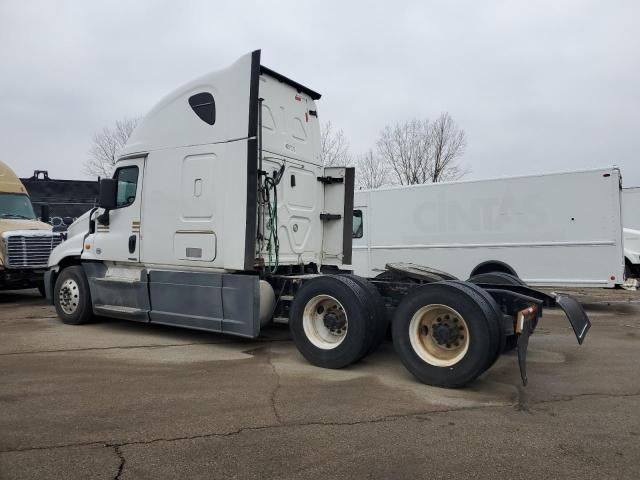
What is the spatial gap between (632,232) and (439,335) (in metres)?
10.6

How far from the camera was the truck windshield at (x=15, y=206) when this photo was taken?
12.9 m

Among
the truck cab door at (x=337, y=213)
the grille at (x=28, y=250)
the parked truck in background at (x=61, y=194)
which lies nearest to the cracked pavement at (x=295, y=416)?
the truck cab door at (x=337, y=213)

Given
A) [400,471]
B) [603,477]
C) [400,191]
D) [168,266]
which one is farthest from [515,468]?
[400,191]

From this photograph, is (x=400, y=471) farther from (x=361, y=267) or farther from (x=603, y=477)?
(x=361, y=267)

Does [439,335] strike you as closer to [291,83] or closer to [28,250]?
[291,83]

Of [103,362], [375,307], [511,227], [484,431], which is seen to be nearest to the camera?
[484,431]

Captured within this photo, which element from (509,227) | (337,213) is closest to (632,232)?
(509,227)

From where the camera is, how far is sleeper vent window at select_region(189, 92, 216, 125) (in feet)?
23.0

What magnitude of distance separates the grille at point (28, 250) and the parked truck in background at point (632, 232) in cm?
1383

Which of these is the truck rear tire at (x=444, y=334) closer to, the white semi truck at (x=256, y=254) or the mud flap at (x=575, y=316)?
the white semi truck at (x=256, y=254)

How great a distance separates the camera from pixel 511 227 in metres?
11.2

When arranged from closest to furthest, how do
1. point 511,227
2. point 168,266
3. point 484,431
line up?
1. point 484,431
2. point 168,266
3. point 511,227

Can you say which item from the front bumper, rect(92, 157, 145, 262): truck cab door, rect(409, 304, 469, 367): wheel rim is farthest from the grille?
rect(409, 304, 469, 367): wheel rim

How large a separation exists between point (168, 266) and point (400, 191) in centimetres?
687
